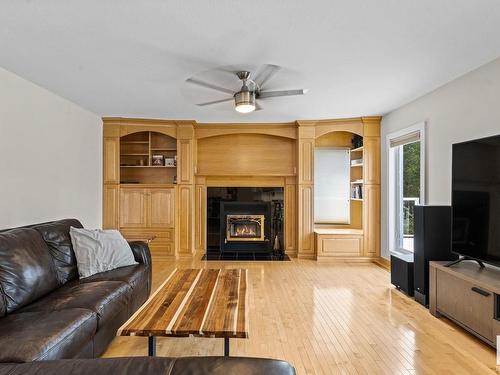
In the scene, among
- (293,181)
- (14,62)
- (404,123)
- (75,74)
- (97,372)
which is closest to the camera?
(97,372)

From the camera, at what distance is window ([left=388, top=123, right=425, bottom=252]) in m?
4.32

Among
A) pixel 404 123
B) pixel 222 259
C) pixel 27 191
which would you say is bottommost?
pixel 222 259

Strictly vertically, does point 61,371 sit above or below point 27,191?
below

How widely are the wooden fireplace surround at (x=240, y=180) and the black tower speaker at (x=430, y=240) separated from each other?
1.86 metres

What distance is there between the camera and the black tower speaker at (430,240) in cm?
323

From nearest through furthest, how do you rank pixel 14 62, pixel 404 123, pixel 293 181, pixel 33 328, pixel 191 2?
pixel 33 328 → pixel 191 2 → pixel 14 62 → pixel 404 123 → pixel 293 181

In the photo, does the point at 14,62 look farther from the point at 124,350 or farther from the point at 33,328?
the point at 124,350


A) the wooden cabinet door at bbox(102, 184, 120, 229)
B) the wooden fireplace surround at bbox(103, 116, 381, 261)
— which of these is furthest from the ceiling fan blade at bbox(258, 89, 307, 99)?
the wooden cabinet door at bbox(102, 184, 120, 229)

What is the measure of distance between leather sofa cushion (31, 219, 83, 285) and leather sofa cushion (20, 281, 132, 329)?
0.48ft

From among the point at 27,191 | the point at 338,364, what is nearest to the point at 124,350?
the point at 338,364

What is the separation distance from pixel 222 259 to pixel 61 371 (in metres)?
4.20

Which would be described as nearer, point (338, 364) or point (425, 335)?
point (338, 364)

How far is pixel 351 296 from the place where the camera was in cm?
354

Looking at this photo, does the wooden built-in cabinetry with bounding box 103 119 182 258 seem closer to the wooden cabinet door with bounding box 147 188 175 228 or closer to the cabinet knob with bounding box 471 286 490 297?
the wooden cabinet door with bounding box 147 188 175 228
